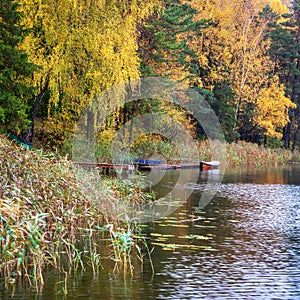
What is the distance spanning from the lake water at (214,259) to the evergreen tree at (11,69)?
16.7 ft

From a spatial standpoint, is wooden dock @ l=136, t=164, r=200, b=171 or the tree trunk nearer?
the tree trunk

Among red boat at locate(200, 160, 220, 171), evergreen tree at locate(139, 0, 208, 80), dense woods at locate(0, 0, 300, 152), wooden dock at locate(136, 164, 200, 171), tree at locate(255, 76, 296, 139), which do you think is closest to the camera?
dense woods at locate(0, 0, 300, 152)

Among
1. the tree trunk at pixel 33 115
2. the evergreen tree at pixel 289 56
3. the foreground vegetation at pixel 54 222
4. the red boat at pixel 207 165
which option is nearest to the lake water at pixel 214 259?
the foreground vegetation at pixel 54 222

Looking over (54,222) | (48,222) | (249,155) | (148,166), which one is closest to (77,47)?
(148,166)

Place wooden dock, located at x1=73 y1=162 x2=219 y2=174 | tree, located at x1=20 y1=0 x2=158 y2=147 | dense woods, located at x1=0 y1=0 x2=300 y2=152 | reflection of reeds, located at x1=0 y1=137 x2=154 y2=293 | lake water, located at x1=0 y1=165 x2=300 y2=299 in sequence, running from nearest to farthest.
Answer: lake water, located at x1=0 y1=165 x2=300 y2=299, reflection of reeds, located at x1=0 y1=137 x2=154 y2=293, dense woods, located at x1=0 y1=0 x2=300 y2=152, tree, located at x1=20 y1=0 x2=158 y2=147, wooden dock, located at x1=73 y1=162 x2=219 y2=174

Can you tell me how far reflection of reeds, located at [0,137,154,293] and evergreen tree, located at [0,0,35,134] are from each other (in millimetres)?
2662

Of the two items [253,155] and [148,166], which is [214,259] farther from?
[253,155]

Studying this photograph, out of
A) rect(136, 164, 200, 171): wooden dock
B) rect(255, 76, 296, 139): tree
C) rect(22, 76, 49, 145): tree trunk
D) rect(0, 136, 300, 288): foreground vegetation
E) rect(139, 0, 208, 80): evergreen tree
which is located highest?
rect(139, 0, 208, 80): evergreen tree

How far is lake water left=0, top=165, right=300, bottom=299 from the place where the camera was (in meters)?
9.20

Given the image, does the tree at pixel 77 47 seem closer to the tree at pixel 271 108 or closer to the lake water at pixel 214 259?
the lake water at pixel 214 259

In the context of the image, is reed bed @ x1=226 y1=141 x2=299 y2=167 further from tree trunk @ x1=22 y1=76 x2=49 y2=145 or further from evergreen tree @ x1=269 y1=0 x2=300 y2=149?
tree trunk @ x1=22 y1=76 x2=49 y2=145

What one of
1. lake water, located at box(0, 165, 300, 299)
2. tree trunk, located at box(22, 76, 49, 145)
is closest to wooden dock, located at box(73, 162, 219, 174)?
tree trunk, located at box(22, 76, 49, 145)

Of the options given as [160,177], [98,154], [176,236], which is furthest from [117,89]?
[176,236]

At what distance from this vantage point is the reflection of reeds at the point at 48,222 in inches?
374
